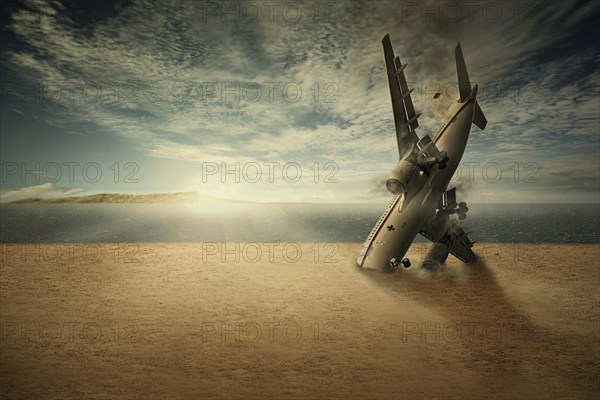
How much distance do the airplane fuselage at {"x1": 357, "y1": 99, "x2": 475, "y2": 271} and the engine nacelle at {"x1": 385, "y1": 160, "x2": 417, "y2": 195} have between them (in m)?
1.11

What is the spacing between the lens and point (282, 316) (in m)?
19.9

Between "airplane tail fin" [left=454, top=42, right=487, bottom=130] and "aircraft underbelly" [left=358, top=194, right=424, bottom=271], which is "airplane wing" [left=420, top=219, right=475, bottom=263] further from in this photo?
"airplane tail fin" [left=454, top=42, right=487, bottom=130]

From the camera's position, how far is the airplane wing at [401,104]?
22.9 metres

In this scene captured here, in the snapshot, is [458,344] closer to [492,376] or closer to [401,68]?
[492,376]

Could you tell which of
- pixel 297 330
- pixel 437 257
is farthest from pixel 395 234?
pixel 297 330

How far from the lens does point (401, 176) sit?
78.9 ft

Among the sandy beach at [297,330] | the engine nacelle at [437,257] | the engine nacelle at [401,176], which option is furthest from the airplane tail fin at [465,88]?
the sandy beach at [297,330]

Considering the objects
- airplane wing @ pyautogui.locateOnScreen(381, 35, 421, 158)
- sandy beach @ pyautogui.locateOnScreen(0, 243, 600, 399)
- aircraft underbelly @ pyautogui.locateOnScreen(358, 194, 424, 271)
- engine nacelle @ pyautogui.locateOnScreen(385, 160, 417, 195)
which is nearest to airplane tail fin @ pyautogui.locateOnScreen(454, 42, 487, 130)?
airplane wing @ pyautogui.locateOnScreen(381, 35, 421, 158)

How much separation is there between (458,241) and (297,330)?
2152cm

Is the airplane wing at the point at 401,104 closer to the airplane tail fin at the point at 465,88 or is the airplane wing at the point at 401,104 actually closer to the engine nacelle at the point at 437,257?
the airplane tail fin at the point at 465,88

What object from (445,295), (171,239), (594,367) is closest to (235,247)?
(445,295)

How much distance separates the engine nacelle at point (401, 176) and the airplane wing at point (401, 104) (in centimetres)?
144

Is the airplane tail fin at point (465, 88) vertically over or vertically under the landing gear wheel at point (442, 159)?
over

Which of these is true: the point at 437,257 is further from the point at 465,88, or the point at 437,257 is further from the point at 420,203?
the point at 465,88
